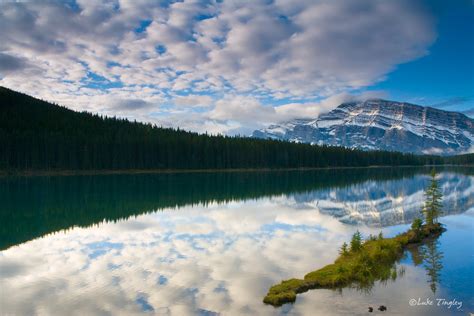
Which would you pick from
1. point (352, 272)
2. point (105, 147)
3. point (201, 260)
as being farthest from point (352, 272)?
point (105, 147)

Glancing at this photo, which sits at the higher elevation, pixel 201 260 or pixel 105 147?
pixel 105 147

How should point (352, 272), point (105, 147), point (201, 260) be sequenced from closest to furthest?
1. point (352, 272)
2. point (201, 260)
3. point (105, 147)

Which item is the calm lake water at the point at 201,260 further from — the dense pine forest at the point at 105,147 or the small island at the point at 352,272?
the dense pine forest at the point at 105,147

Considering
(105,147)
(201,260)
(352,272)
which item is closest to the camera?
(352,272)

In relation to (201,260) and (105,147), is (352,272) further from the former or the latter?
(105,147)

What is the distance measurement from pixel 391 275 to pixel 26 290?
62.8 feet

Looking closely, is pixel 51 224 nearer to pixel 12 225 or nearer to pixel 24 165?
pixel 12 225

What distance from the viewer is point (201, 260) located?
2503 centimetres

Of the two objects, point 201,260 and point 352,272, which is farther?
point 201,260

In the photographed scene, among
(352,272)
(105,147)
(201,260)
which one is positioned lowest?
(201,260)

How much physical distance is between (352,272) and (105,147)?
135 m

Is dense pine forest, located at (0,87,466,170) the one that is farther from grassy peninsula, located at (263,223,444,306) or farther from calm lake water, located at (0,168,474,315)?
grassy peninsula, located at (263,223,444,306)

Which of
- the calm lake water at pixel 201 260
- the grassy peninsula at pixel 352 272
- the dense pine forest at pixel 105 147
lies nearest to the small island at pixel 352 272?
the grassy peninsula at pixel 352 272

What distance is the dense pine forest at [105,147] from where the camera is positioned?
133500 millimetres
